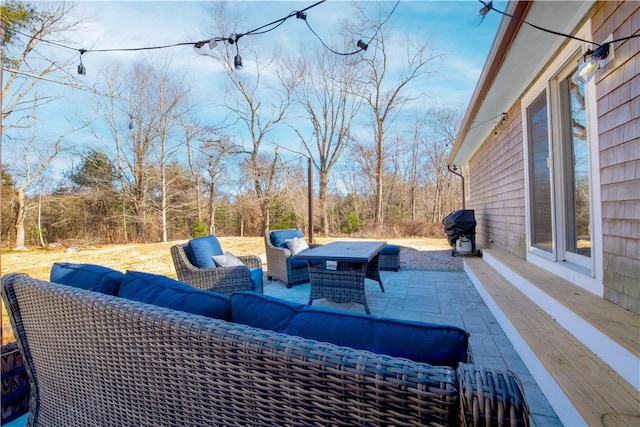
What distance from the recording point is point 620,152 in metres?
1.82

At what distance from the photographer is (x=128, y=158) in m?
13.2

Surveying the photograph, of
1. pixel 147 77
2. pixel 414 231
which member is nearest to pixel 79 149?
pixel 147 77

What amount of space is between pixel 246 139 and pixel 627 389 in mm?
14673

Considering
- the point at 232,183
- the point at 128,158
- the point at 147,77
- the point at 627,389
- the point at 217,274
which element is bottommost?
the point at 627,389

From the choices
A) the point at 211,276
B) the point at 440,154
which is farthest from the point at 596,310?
the point at 440,154

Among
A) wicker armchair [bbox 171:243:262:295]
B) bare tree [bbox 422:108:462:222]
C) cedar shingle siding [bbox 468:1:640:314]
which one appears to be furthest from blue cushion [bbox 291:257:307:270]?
bare tree [bbox 422:108:462:222]

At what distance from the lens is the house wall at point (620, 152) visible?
1.71 metres

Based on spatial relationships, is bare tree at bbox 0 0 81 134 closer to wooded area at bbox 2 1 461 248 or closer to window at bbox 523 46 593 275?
wooded area at bbox 2 1 461 248

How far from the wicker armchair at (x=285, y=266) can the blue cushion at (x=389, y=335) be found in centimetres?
360

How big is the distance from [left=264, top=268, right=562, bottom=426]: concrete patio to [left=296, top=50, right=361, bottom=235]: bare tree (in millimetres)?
9648

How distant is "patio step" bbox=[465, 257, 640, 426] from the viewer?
4.17ft

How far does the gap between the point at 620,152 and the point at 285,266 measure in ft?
12.4

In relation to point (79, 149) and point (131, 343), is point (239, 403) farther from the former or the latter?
point (79, 149)

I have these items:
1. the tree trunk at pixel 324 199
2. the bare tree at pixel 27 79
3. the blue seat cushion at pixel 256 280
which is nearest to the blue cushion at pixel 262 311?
the blue seat cushion at pixel 256 280
